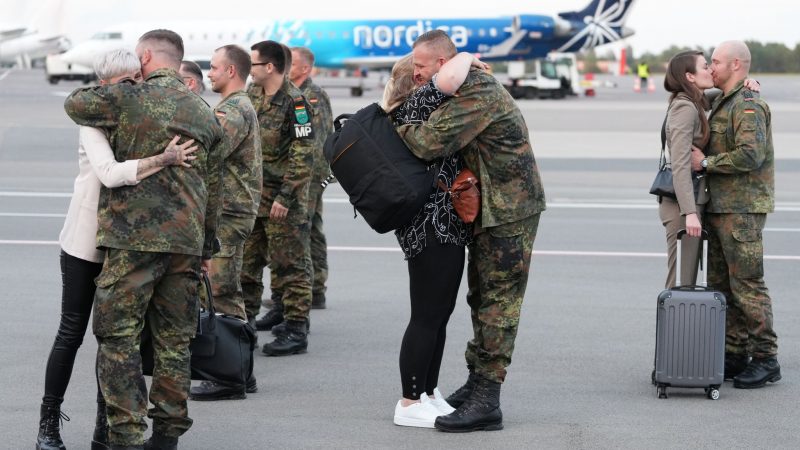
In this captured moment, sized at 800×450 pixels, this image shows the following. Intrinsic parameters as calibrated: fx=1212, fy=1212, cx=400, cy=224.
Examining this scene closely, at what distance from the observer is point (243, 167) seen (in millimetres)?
6578

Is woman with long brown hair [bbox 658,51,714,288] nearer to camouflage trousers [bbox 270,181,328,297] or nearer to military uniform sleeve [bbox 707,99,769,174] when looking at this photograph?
military uniform sleeve [bbox 707,99,769,174]

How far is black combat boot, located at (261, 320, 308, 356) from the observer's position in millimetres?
7492

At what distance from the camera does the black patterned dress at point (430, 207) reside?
5.55 meters

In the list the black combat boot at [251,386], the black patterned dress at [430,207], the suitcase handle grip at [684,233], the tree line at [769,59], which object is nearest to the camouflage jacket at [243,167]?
the black combat boot at [251,386]

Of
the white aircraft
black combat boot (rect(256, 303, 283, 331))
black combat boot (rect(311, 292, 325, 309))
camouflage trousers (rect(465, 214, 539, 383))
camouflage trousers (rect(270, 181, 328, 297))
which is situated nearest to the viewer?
camouflage trousers (rect(465, 214, 539, 383))

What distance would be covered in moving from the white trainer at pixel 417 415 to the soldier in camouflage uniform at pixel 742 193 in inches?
74.0

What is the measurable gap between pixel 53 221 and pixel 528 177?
8.97 meters

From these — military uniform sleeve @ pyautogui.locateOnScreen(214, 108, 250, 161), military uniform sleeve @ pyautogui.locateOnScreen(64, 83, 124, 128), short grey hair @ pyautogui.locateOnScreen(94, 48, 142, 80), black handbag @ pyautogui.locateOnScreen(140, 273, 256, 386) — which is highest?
short grey hair @ pyautogui.locateOnScreen(94, 48, 142, 80)

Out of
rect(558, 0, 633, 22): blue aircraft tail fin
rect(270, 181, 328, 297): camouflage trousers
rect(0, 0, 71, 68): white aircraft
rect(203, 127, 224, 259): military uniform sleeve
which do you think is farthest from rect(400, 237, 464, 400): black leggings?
rect(0, 0, 71, 68): white aircraft

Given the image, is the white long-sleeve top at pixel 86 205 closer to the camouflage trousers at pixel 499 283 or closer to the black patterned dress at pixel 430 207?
the black patterned dress at pixel 430 207

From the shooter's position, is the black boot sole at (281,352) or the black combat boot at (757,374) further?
the black boot sole at (281,352)

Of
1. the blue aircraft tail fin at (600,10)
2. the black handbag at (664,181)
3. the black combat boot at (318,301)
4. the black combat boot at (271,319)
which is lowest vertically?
the blue aircraft tail fin at (600,10)

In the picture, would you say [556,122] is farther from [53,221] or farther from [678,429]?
[678,429]

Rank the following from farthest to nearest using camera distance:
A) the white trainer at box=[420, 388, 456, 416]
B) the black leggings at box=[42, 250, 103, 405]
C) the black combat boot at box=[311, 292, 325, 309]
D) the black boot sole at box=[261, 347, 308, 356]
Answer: the black combat boot at box=[311, 292, 325, 309] < the black boot sole at box=[261, 347, 308, 356] < the white trainer at box=[420, 388, 456, 416] < the black leggings at box=[42, 250, 103, 405]
